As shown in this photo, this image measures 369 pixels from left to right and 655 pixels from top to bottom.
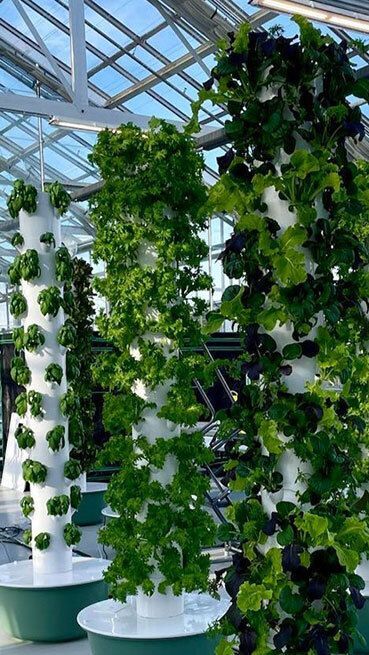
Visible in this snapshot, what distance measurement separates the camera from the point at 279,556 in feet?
10.8

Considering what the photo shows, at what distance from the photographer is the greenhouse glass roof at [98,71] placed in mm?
10039

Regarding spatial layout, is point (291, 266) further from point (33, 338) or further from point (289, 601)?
point (33, 338)

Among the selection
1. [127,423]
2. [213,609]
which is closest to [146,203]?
[127,423]

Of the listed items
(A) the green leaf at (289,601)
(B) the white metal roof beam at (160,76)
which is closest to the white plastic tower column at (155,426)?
(A) the green leaf at (289,601)

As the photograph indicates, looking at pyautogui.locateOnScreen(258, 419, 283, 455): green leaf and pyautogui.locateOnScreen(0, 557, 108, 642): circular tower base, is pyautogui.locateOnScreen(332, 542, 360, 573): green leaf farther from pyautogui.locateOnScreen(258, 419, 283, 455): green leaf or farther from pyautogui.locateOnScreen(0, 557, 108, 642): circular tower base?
pyautogui.locateOnScreen(0, 557, 108, 642): circular tower base

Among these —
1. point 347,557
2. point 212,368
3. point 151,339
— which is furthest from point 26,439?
point 347,557

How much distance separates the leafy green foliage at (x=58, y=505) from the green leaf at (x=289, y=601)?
395 centimetres

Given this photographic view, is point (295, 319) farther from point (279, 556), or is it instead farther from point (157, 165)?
point (157, 165)

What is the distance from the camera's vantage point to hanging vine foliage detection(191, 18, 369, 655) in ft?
10.8

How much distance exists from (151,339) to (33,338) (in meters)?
1.57

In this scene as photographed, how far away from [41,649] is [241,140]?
473 cm

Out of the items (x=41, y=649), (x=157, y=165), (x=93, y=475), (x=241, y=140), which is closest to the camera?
(x=241, y=140)

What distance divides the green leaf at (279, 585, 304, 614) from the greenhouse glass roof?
22.8 feet

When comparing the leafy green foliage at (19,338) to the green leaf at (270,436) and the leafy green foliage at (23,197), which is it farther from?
the green leaf at (270,436)
